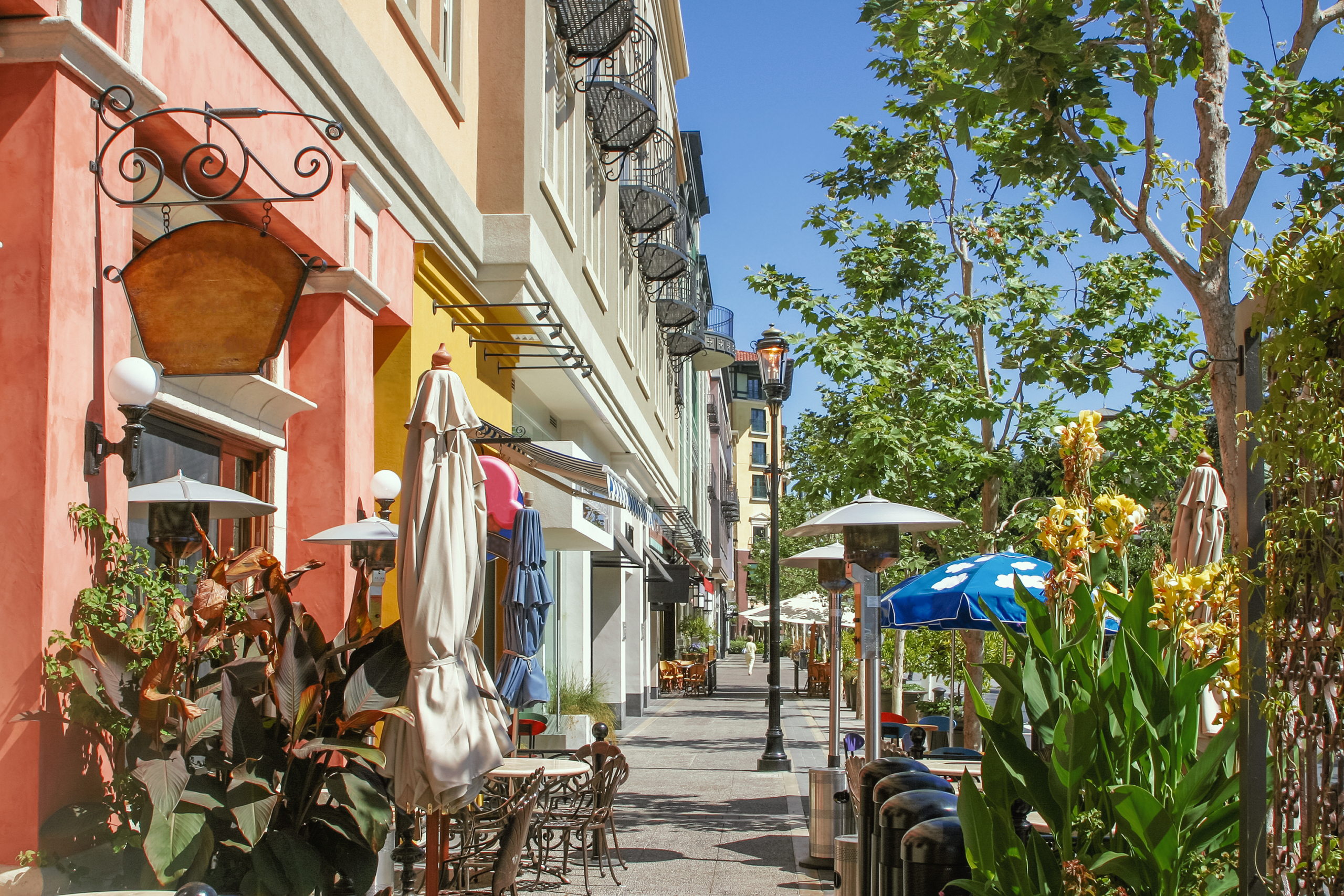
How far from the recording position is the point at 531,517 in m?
11.4

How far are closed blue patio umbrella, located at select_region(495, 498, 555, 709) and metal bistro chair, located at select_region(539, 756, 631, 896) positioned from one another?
6.31 ft

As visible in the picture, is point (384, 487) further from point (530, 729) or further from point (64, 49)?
point (64, 49)

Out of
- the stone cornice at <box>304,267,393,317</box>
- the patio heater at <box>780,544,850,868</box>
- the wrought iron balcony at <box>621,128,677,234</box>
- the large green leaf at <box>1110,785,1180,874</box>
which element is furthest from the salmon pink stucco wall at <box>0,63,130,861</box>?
the wrought iron balcony at <box>621,128,677,234</box>

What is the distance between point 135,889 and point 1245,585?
4.45m

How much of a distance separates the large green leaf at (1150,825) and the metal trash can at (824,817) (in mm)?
5096

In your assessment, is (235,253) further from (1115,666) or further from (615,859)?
(615,859)

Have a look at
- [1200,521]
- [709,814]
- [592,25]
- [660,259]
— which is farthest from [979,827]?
[660,259]

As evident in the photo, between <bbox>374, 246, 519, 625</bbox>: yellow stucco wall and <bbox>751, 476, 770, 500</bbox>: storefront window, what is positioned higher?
<bbox>751, 476, 770, 500</bbox>: storefront window

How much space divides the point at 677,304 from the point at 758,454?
227 feet

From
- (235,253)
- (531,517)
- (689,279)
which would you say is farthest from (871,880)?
(689,279)

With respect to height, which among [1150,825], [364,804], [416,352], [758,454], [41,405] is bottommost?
[364,804]

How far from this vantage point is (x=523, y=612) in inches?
443

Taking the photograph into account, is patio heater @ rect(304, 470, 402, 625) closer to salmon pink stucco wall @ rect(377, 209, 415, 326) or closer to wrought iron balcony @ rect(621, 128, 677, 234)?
salmon pink stucco wall @ rect(377, 209, 415, 326)

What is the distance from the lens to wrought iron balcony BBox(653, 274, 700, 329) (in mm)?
32312
